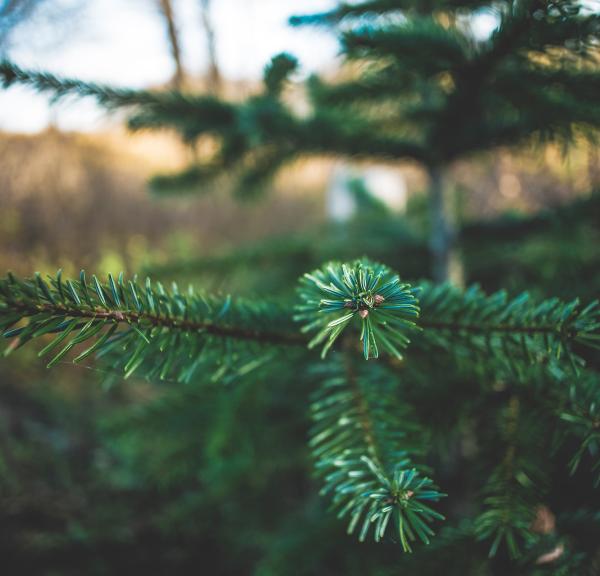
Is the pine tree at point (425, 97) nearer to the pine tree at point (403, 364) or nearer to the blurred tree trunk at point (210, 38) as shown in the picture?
the pine tree at point (403, 364)

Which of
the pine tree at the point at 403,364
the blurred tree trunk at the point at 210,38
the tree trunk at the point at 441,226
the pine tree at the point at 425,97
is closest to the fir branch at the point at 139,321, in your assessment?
the pine tree at the point at 403,364

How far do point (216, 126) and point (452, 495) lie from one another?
0.98 m

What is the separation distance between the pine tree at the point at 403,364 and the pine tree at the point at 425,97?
311 millimetres

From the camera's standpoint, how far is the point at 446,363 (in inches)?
22.2

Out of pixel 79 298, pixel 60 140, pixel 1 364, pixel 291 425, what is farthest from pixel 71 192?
pixel 79 298

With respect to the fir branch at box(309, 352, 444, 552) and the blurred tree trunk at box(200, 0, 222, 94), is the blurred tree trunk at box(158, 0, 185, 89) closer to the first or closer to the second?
the blurred tree trunk at box(200, 0, 222, 94)

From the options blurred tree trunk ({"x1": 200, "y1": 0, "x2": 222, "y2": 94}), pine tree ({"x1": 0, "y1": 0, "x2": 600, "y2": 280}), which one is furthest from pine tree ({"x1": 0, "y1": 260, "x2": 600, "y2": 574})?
blurred tree trunk ({"x1": 200, "y1": 0, "x2": 222, "y2": 94})

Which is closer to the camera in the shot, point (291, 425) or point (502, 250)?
point (291, 425)

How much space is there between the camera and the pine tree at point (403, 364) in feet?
0.99

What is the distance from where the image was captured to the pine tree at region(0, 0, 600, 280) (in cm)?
48

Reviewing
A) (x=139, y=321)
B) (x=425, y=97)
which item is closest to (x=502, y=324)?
(x=139, y=321)

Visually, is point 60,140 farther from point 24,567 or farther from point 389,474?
point 389,474

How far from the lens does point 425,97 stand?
0.94 m

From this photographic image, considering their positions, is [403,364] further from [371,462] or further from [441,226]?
[441,226]
